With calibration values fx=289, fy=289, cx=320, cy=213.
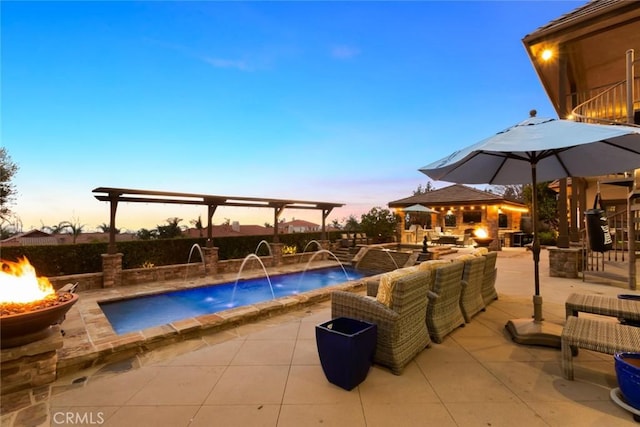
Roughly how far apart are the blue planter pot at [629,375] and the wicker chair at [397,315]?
59.8 inches

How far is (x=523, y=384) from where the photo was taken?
8.46 ft

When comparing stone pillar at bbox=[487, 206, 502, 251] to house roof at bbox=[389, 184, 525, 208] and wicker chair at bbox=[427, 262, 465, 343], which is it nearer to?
house roof at bbox=[389, 184, 525, 208]

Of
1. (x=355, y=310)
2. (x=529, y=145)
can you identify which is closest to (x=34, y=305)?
(x=355, y=310)

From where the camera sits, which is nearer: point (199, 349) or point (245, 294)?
point (199, 349)

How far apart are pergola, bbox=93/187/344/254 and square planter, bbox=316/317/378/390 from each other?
740 cm

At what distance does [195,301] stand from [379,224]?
1150 centimetres

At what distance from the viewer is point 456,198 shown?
17.3 meters

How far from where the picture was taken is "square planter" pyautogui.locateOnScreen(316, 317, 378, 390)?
239 cm

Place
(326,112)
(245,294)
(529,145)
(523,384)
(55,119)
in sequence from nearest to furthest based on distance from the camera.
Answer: (523,384)
(529,145)
(245,294)
(55,119)
(326,112)

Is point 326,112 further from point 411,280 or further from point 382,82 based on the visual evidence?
point 411,280

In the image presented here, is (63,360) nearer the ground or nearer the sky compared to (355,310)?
nearer the ground

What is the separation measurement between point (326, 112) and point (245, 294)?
9.51 metres

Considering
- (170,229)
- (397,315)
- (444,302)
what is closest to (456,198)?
(444,302)

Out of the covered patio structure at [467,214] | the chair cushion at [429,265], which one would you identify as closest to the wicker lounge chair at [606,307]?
the chair cushion at [429,265]
